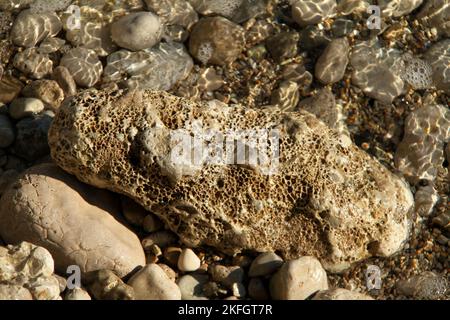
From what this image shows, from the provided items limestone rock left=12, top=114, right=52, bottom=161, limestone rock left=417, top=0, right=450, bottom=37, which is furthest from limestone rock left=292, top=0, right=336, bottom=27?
limestone rock left=12, top=114, right=52, bottom=161

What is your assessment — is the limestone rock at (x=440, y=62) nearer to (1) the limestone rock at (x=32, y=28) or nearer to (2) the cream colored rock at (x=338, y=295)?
(2) the cream colored rock at (x=338, y=295)

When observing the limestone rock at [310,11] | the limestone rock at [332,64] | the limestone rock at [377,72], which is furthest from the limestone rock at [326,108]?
the limestone rock at [310,11]

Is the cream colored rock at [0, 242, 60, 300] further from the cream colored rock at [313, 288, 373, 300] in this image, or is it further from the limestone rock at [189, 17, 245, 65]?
the limestone rock at [189, 17, 245, 65]

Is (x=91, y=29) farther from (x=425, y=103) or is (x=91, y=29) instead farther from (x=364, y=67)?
(x=425, y=103)

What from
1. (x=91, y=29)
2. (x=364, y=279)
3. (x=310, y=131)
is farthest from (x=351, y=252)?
(x=91, y=29)

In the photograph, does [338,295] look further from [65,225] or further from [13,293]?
[13,293]

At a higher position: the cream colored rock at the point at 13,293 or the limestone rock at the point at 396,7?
the limestone rock at the point at 396,7
